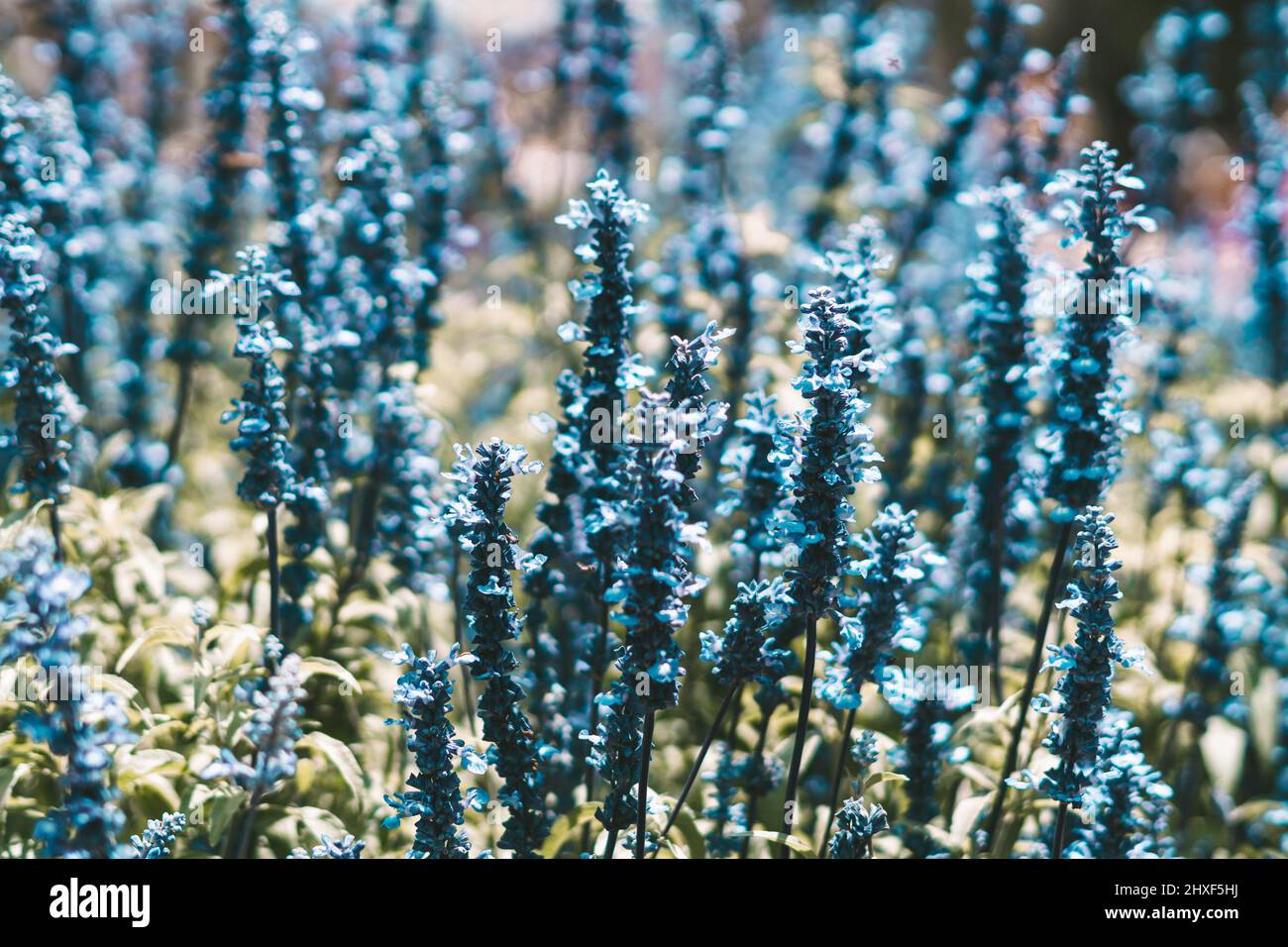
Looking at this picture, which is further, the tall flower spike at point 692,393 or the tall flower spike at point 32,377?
the tall flower spike at point 32,377

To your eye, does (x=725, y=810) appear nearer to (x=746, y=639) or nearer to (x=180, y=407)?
(x=746, y=639)

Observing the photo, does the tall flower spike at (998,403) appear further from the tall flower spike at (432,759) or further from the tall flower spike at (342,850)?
the tall flower spike at (342,850)

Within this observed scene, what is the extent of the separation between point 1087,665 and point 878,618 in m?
0.74

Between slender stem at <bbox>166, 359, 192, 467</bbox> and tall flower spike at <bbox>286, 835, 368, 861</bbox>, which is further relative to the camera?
slender stem at <bbox>166, 359, 192, 467</bbox>

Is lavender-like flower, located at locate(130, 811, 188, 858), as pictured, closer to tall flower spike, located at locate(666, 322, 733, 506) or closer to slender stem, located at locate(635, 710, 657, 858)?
slender stem, located at locate(635, 710, 657, 858)

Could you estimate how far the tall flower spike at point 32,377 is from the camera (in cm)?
469

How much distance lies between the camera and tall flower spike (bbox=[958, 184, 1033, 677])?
5359 mm

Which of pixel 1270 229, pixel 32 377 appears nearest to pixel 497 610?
pixel 32 377

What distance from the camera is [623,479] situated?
4.25m

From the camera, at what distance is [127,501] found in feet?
20.7

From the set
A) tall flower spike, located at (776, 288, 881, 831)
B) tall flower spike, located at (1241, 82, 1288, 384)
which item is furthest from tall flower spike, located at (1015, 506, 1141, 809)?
tall flower spike, located at (1241, 82, 1288, 384)

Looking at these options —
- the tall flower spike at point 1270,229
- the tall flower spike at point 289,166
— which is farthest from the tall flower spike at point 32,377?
the tall flower spike at point 1270,229

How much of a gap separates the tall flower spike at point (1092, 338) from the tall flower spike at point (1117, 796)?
890 mm

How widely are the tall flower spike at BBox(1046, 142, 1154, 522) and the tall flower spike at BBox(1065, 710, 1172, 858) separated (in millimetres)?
890
